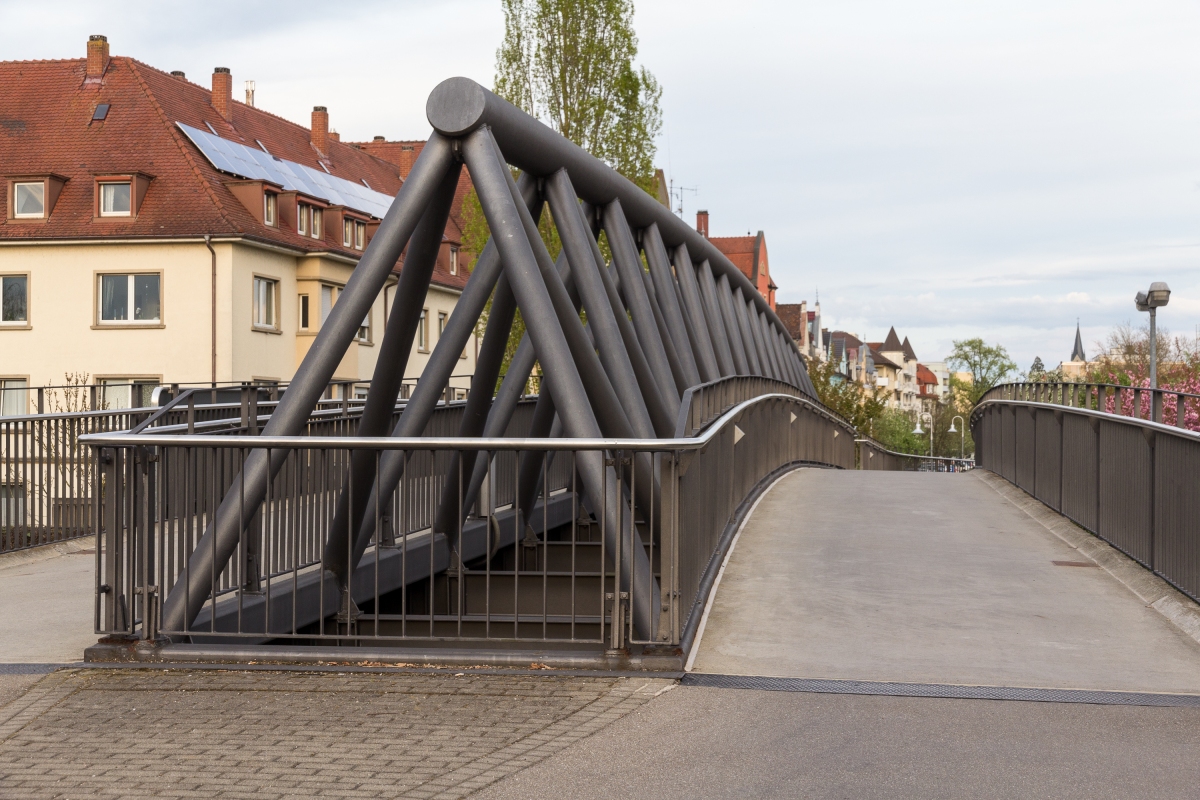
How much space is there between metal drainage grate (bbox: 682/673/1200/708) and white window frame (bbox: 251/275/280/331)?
36.8 meters

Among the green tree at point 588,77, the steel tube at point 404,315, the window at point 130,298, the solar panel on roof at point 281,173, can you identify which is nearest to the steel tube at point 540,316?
the steel tube at point 404,315

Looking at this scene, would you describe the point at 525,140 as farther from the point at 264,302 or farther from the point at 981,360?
the point at 981,360

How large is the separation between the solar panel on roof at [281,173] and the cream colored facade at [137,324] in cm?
366

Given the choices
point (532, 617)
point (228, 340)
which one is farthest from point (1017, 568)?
Result: point (228, 340)

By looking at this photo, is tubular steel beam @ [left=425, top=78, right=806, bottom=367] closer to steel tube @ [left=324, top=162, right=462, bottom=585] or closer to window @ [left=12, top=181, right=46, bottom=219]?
steel tube @ [left=324, top=162, right=462, bottom=585]

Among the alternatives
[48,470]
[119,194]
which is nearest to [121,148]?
[119,194]

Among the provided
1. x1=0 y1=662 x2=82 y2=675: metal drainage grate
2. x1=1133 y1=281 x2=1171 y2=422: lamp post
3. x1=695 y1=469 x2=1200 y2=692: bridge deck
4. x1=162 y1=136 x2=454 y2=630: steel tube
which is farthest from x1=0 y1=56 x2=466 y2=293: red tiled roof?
x1=0 y1=662 x2=82 y2=675: metal drainage grate

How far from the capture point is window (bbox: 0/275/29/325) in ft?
134

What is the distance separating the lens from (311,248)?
43.9m

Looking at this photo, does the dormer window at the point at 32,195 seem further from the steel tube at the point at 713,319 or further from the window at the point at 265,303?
the steel tube at the point at 713,319

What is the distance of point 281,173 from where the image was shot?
154 ft

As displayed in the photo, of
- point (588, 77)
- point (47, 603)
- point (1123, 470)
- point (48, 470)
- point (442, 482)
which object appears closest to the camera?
point (47, 603)

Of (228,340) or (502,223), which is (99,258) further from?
(502,223)

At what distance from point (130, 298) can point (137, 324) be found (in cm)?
100
